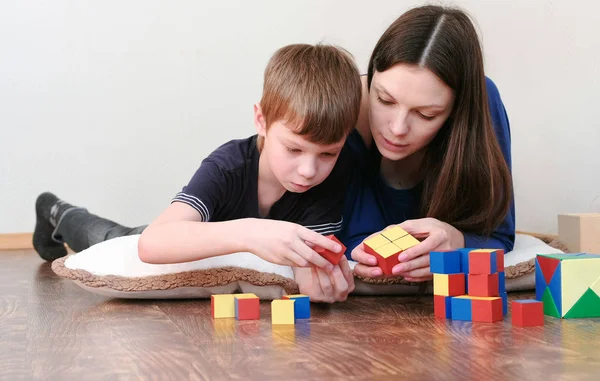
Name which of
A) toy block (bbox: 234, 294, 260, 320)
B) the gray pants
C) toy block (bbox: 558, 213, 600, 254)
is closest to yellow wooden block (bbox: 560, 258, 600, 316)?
toy block (bbox: 234, 294, 260, 320)

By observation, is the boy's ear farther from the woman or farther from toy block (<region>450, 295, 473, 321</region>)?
toy block (<region>450, 295, 473, 321</region>)

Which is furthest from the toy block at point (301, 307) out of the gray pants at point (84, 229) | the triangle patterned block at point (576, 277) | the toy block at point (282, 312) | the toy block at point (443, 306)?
the gray pants at point (84, 229)

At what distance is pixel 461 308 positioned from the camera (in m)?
1.38

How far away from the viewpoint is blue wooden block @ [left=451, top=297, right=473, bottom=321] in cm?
138

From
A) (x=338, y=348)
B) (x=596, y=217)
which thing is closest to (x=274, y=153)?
(x=338, y=348)

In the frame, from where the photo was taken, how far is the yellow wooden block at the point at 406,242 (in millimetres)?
1476

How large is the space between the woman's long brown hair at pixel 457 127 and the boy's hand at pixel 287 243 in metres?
0.42

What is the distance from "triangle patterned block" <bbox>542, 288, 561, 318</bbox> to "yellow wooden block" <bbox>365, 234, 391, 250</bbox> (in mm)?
314

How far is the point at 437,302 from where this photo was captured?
1426mm

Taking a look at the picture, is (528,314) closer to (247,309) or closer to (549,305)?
(549,305)

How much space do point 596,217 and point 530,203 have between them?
692 mm

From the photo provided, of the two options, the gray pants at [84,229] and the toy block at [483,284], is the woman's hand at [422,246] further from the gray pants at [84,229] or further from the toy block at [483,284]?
the gray pants at [84,229]

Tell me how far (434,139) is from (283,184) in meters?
0.39

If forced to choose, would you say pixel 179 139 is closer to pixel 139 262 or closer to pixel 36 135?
pixel 36 135
